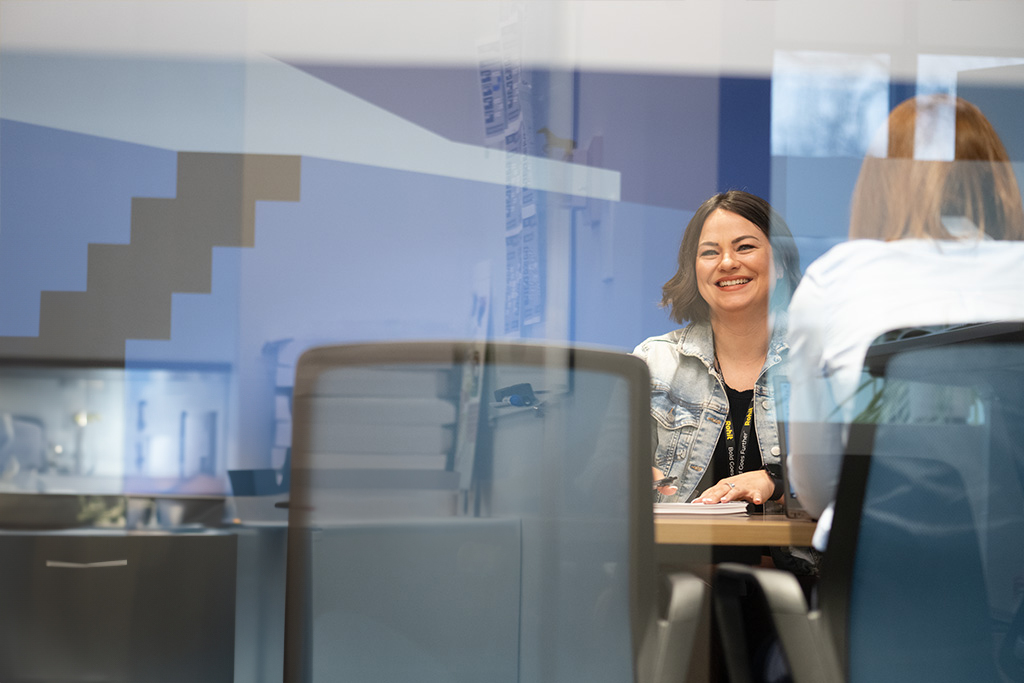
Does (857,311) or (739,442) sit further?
(739,442)

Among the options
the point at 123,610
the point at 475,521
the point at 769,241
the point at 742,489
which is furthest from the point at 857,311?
the point at 123,610

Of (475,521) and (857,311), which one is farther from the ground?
(857,311)

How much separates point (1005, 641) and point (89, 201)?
60.7 inches

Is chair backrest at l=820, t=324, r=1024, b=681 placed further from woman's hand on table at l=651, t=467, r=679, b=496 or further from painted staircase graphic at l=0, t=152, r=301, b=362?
painted staircase graphic at l=0, t=152, r=301, b=362

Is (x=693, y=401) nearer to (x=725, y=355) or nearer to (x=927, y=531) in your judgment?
(x=725, y=355)

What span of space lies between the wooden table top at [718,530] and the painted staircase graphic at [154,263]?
79 centimetres

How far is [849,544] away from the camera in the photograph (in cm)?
106

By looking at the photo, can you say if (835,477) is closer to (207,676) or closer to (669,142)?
(669,142)

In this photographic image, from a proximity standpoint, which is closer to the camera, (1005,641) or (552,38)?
(1005,641)

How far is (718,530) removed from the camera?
3.83 ft

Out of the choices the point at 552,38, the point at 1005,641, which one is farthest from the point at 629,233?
the point at 1005,641

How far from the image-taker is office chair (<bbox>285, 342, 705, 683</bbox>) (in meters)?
1.16

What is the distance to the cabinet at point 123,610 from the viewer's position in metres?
1.24

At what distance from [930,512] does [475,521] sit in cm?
65
